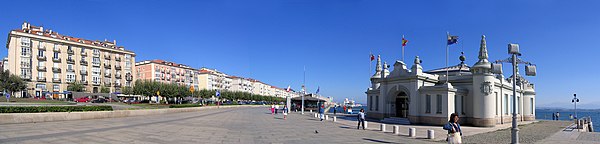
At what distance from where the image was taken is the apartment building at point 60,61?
233 feet

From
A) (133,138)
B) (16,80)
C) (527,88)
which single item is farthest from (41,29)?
(527,88)

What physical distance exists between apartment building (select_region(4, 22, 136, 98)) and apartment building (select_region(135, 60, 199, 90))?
60.9ft

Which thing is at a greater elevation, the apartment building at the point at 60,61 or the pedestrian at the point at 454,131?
the apartment building at the point at 60,61

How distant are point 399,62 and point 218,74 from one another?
124 metres

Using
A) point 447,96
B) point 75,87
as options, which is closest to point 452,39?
point 447,96

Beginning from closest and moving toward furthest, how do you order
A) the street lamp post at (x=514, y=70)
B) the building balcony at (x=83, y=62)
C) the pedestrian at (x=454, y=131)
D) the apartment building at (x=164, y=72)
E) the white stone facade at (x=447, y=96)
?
the pedestrian at (x=454, y=131), the street lamp post at (x=514, y=70), the white stone facade at (x=447, y=96), the building balcony at (x=83, y=62), the apartment building at (x=164, y=72)

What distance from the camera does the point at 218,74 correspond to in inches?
5915

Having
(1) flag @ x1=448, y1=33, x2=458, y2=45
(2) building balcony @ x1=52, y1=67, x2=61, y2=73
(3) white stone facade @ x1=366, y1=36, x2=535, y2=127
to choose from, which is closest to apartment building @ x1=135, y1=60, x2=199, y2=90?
(2) building balcony @ x1=52, y1=67, x2=61, y2=73

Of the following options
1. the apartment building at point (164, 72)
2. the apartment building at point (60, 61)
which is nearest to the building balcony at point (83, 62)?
the apartment building at point (60, 61)

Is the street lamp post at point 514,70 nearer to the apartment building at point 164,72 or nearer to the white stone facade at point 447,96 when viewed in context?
the white stone facade at point 447,96

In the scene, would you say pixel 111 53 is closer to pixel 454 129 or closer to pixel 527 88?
pixel 527 88

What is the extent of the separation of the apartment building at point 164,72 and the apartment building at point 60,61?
18.6 metres

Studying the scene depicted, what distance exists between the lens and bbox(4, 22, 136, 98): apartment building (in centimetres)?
7094

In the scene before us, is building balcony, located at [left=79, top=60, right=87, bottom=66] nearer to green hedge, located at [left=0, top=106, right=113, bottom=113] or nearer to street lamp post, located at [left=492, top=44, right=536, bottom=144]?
green hedge, located at [left=0, top=106, right=113, bottom=113]
